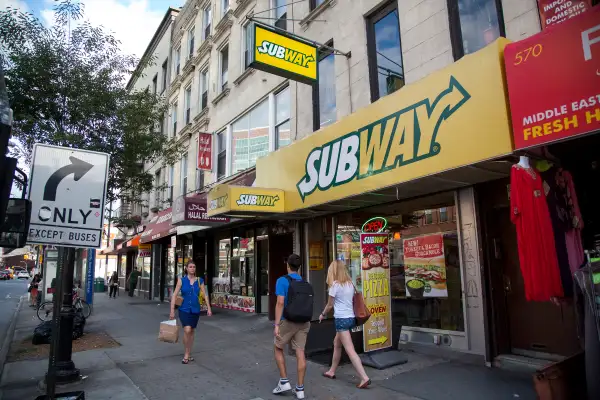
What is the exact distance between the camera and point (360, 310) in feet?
20.7

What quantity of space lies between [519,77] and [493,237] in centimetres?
322

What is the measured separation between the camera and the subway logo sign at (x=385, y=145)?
5.73 metres

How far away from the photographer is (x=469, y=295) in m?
6.94

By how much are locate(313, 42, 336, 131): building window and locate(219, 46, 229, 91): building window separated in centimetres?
650

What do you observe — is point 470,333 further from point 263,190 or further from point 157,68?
point 157,68

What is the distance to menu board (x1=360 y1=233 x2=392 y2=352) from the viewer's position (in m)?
6.85

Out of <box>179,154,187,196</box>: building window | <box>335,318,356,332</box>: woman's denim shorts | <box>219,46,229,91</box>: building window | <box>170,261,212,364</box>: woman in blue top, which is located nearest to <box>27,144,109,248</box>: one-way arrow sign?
<box>170,261,212,364</box>: woman in blue top

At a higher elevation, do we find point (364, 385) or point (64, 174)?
point (64, 174)

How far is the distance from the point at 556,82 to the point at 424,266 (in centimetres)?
463

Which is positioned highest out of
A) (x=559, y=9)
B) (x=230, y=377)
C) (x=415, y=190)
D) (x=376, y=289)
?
(x=559, y=9)

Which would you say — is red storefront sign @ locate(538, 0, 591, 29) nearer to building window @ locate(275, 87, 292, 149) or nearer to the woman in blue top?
the woman in blue top

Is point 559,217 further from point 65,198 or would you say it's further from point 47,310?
point 47,310

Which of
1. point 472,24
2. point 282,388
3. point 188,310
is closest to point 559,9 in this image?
point 472,24

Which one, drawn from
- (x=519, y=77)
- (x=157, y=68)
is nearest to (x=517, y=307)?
(x=519, y=77)
